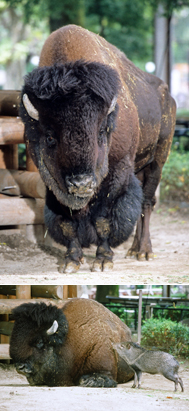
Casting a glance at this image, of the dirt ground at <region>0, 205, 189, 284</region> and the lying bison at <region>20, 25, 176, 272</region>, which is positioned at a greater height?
the lying bison at <region>20, 25, 176, 272</region>

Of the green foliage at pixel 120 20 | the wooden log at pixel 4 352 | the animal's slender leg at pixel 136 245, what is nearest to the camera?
Answer: the wooden log at pixel 4 352

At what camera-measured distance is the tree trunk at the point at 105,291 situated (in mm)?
4293

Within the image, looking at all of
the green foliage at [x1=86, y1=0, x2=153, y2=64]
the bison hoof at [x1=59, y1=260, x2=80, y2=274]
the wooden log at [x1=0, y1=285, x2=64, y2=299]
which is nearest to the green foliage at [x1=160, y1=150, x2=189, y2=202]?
the bison hoof at [x1=59, y1=260, x2=80, y2=274]

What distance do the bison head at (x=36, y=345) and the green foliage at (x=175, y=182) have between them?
584 centimetres

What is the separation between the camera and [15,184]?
266 inches

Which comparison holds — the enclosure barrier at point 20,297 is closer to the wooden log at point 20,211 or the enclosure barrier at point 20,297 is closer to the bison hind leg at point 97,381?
the bison hind leg at point 97,381

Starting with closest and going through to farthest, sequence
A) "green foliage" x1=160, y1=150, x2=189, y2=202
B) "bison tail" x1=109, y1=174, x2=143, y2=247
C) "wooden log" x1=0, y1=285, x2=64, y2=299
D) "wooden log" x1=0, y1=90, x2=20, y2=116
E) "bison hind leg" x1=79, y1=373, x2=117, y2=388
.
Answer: "bison hind leg" x1=79, y1=373, x2=117, y2=388 → "wooden log" x1=0, y1=285, x2=64, y2=299 → "bison tail" x1=109, y1=174, x2=143, y2=247 → "wooden log" x1=0, y1=90, x2=20, y2=116 → "green foliage" x1=160, y1=150, x2=189, y2=202

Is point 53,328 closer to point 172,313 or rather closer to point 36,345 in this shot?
point 36,345

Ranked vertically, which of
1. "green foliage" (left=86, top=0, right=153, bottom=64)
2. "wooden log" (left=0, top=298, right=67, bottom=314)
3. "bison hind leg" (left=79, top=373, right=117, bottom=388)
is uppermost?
"green foliage" (left=86, top=0, right=153, bottom=64)

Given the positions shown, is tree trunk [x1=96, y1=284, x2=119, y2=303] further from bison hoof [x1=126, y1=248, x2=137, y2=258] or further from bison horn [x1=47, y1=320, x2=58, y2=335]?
bison hoof [x1=126, y1=248, x2=137, y2=258]

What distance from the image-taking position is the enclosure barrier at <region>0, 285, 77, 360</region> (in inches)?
161

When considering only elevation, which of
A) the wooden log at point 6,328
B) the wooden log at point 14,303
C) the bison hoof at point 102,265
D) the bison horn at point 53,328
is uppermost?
the bison hoof at point 102,265

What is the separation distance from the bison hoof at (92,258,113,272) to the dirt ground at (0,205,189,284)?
69mm

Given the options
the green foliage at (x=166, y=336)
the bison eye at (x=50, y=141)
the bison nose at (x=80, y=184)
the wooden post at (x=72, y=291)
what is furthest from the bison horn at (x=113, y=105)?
the green foliage at (x=166, y=336)
